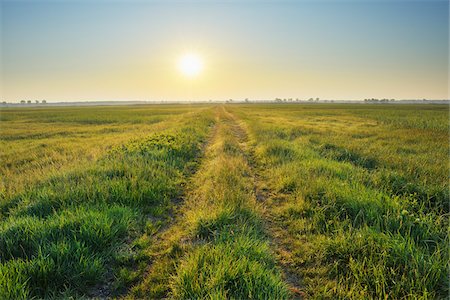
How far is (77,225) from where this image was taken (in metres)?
4.11

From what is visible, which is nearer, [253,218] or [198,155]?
[253,218]

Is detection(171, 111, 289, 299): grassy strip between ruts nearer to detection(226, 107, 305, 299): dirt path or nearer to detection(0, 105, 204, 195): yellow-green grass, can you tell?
detection(226, 107, 305, 299): dirt path

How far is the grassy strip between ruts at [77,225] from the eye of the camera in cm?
306

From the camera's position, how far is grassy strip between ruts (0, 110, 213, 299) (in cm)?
306

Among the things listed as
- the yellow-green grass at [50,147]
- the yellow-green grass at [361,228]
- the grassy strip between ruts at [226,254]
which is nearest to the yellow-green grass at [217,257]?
the grassy strip between ruts at [226,254]

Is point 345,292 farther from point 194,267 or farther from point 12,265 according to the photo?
point 12,265

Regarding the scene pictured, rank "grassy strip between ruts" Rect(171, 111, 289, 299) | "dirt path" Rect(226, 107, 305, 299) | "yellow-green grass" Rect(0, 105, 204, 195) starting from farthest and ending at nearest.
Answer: "yellow-green grass" Rect(0, 105, 204, 195) < "dirt path" Rect(226, 107, 305, 299) < "grassy strip between ruts" Rect(171, 111, 289, 299)

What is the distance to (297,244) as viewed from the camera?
4.12 meters

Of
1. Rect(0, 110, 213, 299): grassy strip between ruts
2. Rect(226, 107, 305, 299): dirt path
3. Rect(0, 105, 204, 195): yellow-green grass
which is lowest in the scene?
Rect(226, 107, 305, 299): dirt path

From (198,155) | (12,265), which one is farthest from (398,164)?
(12,265)

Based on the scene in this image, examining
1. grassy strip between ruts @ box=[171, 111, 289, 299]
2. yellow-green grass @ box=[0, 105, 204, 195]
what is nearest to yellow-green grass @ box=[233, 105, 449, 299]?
grassy strip between ruts @ box=[171, 111, 289, 299]

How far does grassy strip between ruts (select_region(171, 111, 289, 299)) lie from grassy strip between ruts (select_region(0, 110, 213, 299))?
3.76ft

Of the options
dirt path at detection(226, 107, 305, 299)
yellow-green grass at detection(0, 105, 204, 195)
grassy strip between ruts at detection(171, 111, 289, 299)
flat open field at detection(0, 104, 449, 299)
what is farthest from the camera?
yellow-green grass at detection(0, 105, 204, 195)

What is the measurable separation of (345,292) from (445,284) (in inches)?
55.2
